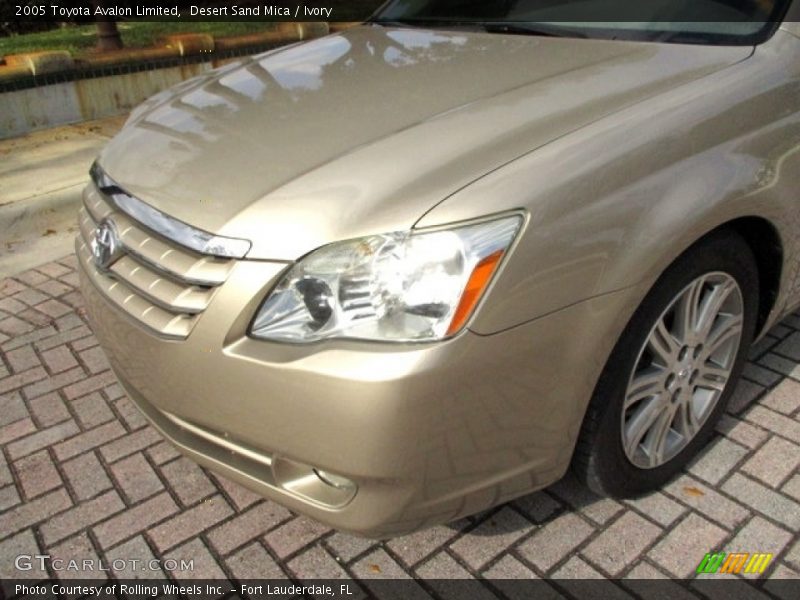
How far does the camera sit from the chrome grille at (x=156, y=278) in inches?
69.1

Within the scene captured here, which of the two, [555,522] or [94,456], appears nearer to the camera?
[555,522]

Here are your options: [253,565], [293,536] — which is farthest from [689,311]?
[253,565]

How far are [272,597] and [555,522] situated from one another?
86 cm

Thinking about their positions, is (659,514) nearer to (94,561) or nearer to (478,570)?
(478,570)

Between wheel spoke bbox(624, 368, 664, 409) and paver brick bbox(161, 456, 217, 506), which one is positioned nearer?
wheel spoke bbox(624, 368, 664, 409)

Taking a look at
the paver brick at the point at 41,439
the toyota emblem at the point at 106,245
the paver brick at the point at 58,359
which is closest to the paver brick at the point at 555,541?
the toyota emblem at the point at 106,245

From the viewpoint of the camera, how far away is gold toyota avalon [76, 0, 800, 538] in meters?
1.60

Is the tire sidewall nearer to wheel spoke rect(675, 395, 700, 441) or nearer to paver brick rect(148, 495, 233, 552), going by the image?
wheel spoke rect(675, 395, 700, 441)

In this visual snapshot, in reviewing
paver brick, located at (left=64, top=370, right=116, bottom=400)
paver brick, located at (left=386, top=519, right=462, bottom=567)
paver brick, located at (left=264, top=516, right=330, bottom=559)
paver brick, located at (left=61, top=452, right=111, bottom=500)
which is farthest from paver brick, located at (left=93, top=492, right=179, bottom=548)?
paver brick, located at (left=64, top=370, right=116, bottom=400)

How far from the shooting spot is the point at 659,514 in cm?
221

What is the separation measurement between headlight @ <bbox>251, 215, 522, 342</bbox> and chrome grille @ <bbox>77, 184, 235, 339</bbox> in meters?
0.21

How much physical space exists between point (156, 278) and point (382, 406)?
76cm

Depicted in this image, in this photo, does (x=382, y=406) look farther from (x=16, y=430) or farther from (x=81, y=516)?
(x=16, y=430)

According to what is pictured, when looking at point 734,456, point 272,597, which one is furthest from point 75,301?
point 734,456
